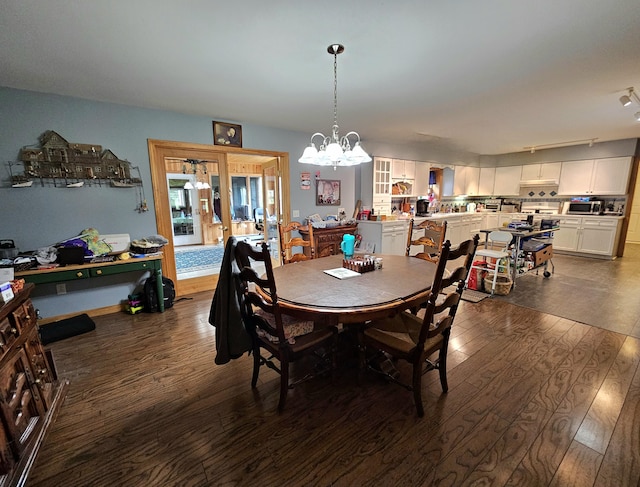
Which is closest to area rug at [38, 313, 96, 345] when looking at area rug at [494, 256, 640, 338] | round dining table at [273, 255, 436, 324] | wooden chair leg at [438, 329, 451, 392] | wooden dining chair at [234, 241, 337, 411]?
wooden dining chair at [234, 241, 337, 411]

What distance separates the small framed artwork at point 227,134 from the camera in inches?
148

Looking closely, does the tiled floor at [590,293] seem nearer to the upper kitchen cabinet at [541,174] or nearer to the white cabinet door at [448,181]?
the upper kitchen cabinet at [541,174]

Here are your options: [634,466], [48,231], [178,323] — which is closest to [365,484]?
[634,466]

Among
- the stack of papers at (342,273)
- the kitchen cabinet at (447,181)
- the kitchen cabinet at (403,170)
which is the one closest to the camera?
the stack of papers at (342,273)

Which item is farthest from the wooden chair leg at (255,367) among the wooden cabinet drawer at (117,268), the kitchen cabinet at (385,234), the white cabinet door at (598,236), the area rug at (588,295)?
the white cabinet door at (598,236)

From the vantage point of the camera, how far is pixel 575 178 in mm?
6145

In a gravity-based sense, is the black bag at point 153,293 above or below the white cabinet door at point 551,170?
below

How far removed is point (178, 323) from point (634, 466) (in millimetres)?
3585

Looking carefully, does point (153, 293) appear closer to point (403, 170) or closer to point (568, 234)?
point (403, 170)

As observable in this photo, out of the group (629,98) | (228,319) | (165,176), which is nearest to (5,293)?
(228,319)

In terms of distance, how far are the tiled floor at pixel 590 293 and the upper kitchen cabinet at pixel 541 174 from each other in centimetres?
222

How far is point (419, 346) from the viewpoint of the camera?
5.31ft

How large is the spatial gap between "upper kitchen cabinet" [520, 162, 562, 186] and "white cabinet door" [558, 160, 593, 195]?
13 cm

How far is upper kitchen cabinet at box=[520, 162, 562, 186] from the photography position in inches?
254
